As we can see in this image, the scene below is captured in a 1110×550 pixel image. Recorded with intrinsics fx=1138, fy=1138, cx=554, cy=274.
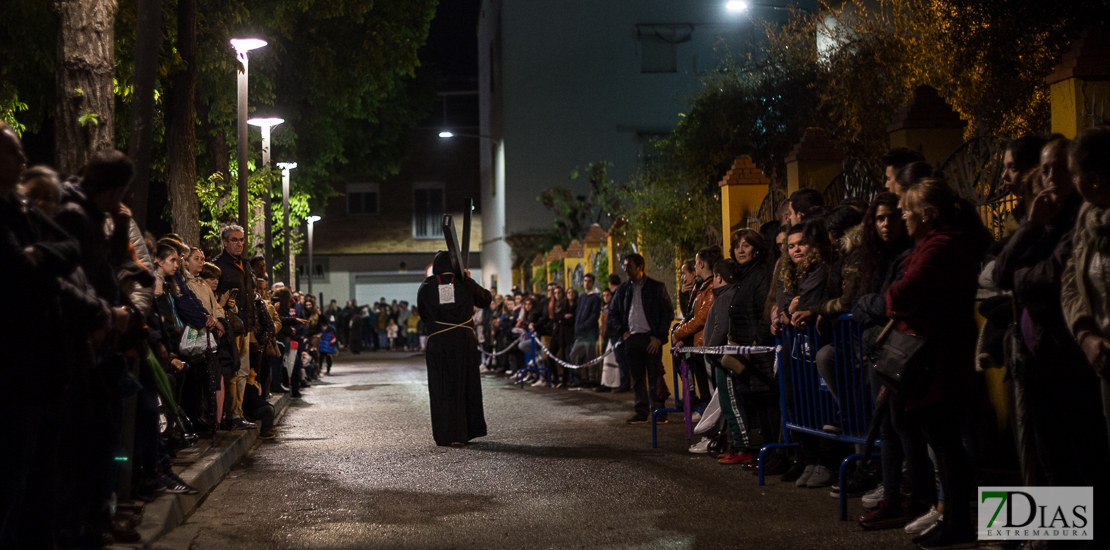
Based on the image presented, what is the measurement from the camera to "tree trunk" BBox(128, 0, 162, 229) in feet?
25.3

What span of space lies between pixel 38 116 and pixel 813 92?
14.6 meters

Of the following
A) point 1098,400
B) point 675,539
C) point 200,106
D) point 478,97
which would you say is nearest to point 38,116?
point 200,106

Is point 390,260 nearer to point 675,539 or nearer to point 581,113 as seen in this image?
point 581,113

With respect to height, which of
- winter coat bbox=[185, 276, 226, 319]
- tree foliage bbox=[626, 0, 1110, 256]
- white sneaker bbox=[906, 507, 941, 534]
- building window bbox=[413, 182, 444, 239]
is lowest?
white sneaker bbox=[906, 507, 941, 534]

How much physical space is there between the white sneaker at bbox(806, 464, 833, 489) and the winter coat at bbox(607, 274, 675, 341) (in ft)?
17.1

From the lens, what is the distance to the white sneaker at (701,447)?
959 centimetres

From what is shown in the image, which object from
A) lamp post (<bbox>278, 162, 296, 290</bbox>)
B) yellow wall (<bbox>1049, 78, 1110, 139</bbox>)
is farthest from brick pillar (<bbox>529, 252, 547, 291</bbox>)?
yellow wall (<bbox>1049, 78, 1110, 139</bbox>)

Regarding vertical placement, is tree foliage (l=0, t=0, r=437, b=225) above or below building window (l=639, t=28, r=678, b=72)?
below

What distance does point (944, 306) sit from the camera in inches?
227

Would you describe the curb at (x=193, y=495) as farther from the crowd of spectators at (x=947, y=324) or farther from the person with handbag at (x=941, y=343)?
the person with handbag at (x=941, y=343)

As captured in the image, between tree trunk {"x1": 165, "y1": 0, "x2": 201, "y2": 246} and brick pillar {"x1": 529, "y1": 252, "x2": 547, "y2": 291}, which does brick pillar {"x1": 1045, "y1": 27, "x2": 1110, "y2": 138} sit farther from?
brick pillar {"x1": 529, "y1": 252, "x2": 547, "y2": 291}

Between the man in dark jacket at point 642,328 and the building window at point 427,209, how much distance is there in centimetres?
4069

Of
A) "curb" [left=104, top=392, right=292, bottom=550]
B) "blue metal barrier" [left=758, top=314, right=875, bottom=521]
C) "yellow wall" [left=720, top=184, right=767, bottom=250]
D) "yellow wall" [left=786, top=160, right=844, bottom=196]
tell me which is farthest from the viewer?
"yellow wall" [left=720, top=184, right=767, bottom=250]

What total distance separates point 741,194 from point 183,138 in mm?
8590
